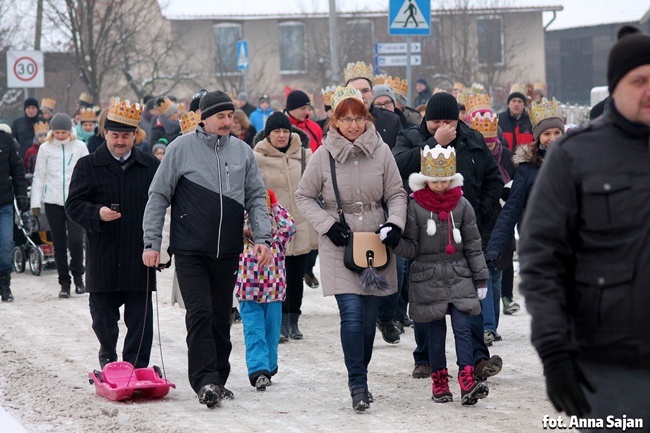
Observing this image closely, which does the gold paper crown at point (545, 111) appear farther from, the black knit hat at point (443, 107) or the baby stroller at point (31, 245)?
the baby stroller at point (31, 245)

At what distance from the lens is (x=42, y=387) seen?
31.2ft

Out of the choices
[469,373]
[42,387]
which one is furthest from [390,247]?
[42,387]

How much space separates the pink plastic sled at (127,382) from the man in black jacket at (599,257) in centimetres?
486

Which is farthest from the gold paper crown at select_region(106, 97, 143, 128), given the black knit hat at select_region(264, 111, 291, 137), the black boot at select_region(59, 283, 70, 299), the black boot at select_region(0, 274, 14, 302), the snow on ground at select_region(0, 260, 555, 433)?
the black boot at select_region(0, 274, 14, 302)

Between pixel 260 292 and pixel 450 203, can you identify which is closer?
pixel 450 203

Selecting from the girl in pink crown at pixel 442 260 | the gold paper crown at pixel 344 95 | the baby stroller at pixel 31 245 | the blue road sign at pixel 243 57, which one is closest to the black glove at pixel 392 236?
the girl in pink crown at pixel 442 260

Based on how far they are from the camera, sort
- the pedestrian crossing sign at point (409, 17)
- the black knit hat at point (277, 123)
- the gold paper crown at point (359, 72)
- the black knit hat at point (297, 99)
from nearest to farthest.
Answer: the black knit hat at point (277, 123), the gold paper crown at point (359, 72), the black knit hat at point (297, 99), the pedestrian crossing sign at point (409, 17)

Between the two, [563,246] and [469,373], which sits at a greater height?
[563,246]

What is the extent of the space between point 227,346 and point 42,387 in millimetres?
1453

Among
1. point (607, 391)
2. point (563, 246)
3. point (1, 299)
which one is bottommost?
point (1, 299)

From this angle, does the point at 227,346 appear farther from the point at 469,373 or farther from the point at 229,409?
the point at 469,373

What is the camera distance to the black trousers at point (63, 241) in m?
15.1

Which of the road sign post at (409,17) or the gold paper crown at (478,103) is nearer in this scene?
the gold paper crown at (478,103)

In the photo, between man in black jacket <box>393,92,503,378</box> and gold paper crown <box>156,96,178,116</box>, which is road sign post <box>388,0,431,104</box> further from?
man in black jacket <box>393,92,503,378</box>
